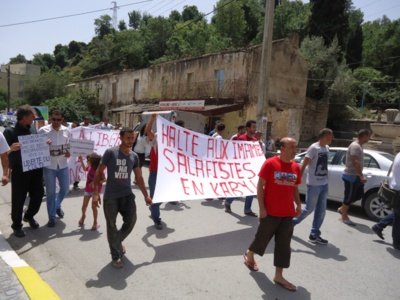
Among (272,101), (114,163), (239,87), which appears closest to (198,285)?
(114,163)

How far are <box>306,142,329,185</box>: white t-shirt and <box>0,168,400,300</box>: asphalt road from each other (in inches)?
39.3

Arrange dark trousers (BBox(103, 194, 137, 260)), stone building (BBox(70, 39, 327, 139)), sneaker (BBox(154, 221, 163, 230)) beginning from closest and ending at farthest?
dark trousers (BBox(103, 194, 137, 260))
sneaker (BBox(154, 221, 163, 230))
stone building (BBox(70, 39, 327, 139))

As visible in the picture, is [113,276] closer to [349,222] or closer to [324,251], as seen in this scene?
[324,251]

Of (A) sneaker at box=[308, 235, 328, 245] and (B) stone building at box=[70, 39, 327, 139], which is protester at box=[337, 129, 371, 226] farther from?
(B) stone building at box=[70, 39, 327, 139]

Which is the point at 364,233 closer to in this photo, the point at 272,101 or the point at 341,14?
the point at 272,101

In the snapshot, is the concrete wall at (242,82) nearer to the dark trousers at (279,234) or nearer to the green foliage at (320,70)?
the green foliage at (320,70)

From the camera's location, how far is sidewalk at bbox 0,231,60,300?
3.73 metres

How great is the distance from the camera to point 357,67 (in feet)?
157

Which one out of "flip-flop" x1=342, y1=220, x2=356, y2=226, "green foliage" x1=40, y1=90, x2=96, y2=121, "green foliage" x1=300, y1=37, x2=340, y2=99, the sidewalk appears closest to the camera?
the sidewalk

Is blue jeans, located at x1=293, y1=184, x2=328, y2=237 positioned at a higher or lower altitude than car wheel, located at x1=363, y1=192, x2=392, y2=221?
higher

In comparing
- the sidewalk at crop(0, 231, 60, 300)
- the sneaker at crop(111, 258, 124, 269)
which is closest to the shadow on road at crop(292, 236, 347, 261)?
the sneaker at crop(111, 258, 124, 269)

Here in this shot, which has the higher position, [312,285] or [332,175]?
[332,175]

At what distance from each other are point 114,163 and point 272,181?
1.92 meters

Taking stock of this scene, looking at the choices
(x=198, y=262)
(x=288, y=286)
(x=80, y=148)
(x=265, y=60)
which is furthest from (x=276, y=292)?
(x=265, y=60)
